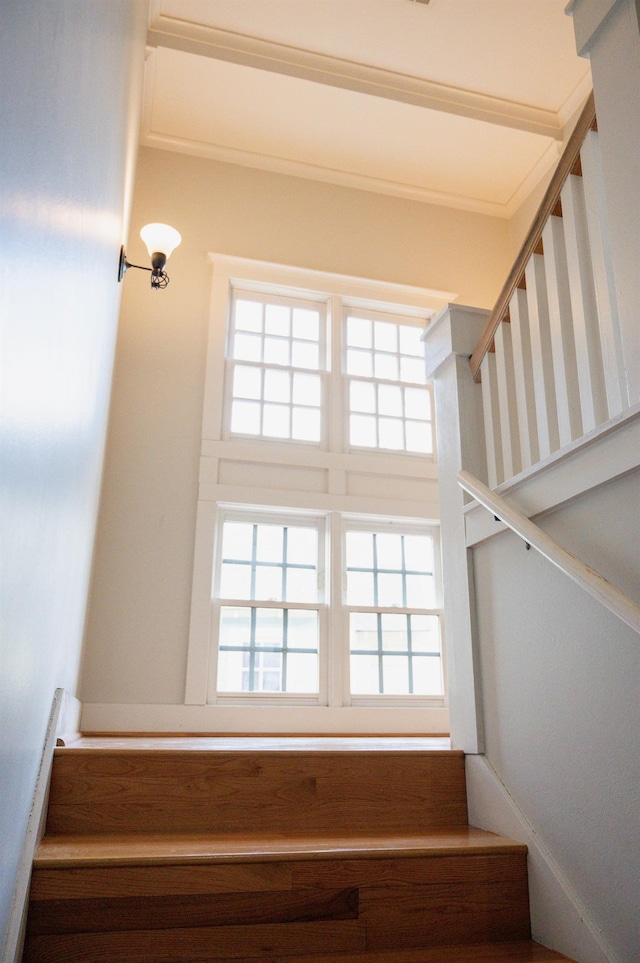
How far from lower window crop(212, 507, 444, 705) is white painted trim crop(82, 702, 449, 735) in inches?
3.6

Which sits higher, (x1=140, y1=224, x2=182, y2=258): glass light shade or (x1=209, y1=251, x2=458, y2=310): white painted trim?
(x1=209, y1=251, x2=458, y2=310): white painted trim

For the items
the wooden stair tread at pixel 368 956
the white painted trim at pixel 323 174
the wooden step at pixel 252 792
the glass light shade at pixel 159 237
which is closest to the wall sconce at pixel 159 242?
the glass light shade at pixel 159 237

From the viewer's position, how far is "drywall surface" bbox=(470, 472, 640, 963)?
1.57m

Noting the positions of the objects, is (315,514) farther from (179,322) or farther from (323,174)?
(323,174)

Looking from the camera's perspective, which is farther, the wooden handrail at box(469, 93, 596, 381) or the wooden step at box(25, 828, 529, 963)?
the wooden handrail at box(469, 93, 596, 381)

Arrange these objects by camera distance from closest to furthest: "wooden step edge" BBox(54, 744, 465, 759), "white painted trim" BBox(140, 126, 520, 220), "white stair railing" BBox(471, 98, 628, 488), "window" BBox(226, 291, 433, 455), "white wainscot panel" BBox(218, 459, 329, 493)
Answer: "white stair railing" BBox(471, 98, 628, 488)
"wooden step edge" BBox(54, 744, 465, 759)
"white wainscot panel" BBox(218, 459, 329, 493)
"window" BBox(226, 291, 433, 455)
"white painted trim" BBox(140, 126, 520, 220)

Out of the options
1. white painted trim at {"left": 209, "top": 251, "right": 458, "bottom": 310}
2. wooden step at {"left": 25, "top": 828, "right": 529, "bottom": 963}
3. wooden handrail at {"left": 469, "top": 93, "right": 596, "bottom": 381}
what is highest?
white painted trim at {"left": 209, "top": 251, "right": 458, "bottom": 310}

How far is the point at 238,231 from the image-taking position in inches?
193

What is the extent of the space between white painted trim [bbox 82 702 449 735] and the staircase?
1.83 meters

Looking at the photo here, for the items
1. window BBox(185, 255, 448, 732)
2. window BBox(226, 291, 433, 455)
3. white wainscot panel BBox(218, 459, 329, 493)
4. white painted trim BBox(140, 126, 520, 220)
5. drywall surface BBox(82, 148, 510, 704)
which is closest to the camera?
drywall surface BBox(82, 148, 510, 704)

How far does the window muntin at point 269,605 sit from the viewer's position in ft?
13.9

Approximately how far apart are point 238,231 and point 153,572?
2.33 m

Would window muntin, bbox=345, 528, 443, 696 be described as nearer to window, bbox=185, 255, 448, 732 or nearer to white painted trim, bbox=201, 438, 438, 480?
window, bbox=185, 255, 448, 732

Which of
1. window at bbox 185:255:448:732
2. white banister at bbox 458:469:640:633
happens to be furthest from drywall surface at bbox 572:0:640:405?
window at bbox 185:255:448:732
